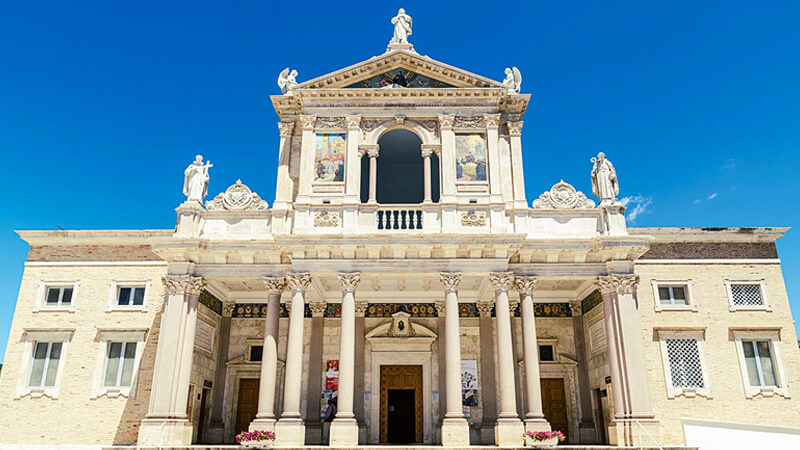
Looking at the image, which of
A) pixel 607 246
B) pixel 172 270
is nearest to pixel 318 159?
pixel 172 270

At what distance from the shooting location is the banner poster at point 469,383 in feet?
77.0

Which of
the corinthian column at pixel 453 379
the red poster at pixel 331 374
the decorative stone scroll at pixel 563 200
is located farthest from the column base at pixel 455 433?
the decorative stone scroll at pixel 563 200

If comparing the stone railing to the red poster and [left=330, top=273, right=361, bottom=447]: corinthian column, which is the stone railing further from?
the red poster

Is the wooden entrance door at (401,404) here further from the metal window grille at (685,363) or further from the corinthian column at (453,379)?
the metal window grille at (685,363)

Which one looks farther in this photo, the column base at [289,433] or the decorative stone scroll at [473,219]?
the decorative stone scroll at [473,219]

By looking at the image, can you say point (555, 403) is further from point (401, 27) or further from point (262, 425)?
point (401, 27)

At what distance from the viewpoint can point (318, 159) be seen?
75.2 feet

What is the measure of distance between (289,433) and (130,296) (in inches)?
406

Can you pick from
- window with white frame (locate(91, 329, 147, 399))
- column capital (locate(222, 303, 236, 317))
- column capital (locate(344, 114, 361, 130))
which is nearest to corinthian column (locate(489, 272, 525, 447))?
column capital (locate(344, 114, 361, 130))

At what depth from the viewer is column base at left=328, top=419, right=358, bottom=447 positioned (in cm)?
1867

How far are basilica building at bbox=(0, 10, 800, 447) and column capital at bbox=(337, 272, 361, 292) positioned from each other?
0.05m

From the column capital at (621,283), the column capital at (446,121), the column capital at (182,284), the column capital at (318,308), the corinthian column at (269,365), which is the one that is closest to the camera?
the corinthian column at (269,365)

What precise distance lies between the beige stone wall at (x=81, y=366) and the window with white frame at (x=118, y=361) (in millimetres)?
199

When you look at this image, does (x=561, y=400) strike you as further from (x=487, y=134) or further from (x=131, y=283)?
(x=131, y=283)
